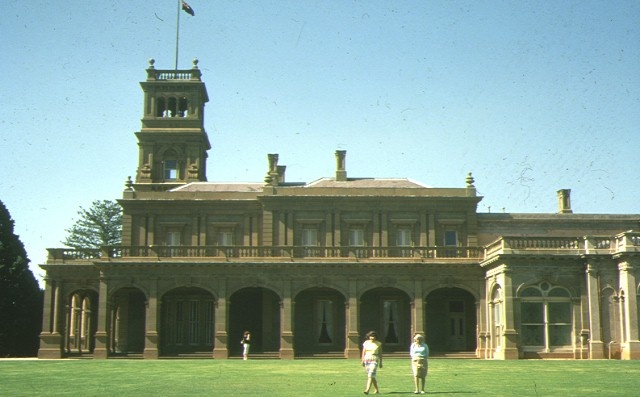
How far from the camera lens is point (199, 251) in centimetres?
4481

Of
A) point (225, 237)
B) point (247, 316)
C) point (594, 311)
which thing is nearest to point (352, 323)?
point (247, 316)

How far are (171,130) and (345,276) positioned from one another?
2033cm

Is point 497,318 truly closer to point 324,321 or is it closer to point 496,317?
point 496,317

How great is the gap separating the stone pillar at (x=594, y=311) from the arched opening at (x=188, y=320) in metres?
20.2

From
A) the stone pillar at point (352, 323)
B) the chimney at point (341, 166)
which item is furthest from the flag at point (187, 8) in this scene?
the stone pillar at point (352, 323)

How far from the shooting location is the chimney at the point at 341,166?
171ft

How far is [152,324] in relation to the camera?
43594mm

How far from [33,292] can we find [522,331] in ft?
103

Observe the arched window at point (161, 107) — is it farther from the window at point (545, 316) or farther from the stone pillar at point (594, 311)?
the stone pillar at point (594, 311)

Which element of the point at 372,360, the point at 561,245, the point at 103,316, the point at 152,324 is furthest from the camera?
the point at 103,316

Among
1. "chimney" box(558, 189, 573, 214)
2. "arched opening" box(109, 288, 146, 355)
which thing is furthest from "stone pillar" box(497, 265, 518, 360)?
"arched opening" box(109, 288, 146, 355)

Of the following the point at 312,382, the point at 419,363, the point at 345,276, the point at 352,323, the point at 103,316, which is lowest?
the point at 312,382

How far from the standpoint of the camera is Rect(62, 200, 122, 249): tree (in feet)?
290

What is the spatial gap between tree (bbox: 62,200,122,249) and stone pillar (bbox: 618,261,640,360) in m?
61.1
